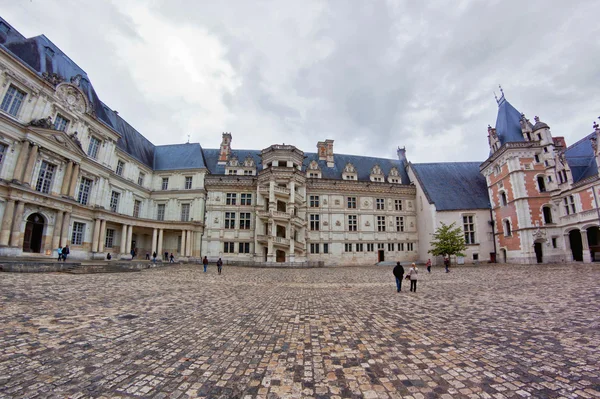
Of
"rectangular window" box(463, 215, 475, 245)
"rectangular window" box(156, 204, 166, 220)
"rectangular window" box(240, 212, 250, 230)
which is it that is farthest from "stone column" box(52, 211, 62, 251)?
"rectangular window" box(463, 215, 475, 245)

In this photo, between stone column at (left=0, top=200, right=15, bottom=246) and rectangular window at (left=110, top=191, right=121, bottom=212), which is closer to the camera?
stone column at (left=0, top=200, right=15, bottom=246)

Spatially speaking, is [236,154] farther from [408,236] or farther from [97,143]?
[408,236]

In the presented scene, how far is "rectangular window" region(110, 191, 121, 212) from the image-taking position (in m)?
29.7

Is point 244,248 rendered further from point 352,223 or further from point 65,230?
point 65,230

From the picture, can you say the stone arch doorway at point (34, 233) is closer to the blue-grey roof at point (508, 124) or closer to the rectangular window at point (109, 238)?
the rectangular window at point (109, 238)

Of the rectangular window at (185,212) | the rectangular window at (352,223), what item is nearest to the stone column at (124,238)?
the rectangular window at (185,212)

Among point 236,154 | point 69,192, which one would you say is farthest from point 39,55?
point 236,154

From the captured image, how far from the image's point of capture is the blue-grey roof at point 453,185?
1305 inches

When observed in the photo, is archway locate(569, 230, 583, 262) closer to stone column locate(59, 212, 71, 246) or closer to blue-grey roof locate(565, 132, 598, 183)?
blue-grey roof locate(565, 132, 598, 183)

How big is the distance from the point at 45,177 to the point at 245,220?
19.4 meters

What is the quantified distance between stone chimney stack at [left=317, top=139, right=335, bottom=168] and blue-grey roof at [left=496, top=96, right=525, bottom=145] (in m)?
21.6

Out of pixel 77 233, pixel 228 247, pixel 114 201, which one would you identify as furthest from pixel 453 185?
pixel 77 233

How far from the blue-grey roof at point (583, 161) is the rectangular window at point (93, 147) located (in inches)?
1952

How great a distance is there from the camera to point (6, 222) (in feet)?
61.8
